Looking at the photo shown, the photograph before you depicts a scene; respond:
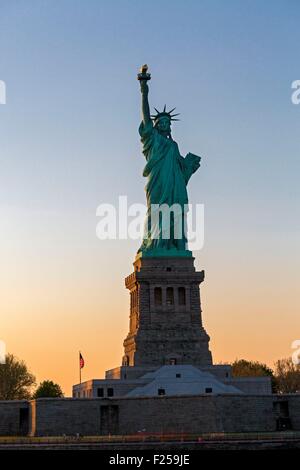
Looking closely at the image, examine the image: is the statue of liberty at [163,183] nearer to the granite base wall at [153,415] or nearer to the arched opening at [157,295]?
the arched opening at [157,295]

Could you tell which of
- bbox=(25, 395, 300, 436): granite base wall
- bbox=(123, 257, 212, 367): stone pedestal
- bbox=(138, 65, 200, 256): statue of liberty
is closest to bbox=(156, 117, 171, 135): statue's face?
bbox=(138, 65, 200, 256): statue of liberty

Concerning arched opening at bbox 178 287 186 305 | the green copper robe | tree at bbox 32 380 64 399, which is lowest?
tree at bbox 32 380 64 399

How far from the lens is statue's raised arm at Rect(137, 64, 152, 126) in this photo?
255 ft

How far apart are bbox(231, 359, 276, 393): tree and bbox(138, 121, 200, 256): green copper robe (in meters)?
20.9

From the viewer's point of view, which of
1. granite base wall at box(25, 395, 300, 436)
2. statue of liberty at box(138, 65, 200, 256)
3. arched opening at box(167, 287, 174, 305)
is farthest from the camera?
statue of liberty at box(138, 65, 200, 256)

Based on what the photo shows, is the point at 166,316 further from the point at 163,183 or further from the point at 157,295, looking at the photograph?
the point at 163,183

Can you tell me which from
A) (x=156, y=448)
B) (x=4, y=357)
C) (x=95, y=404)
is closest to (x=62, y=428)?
(x=95, y=404)

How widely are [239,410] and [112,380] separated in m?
11.4

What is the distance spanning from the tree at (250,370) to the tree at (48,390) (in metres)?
17.0

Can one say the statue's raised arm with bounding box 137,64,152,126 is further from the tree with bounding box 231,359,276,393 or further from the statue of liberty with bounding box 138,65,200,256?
the tree with bounding box 231,359,276,393

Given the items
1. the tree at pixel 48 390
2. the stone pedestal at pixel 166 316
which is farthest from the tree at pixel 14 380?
the stone pedestal at pixel 166 316

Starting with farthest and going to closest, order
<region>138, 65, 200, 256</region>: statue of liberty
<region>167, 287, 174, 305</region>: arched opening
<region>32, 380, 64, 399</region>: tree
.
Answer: <region>32, 380, 64, 399</region>: tree
<region>138, 65, 200, 256</region>: statue of liberty
<region>167, 287, 174, 305</region>: arched opening

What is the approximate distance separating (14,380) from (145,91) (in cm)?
3072

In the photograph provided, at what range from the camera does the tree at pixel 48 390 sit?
89.3m
